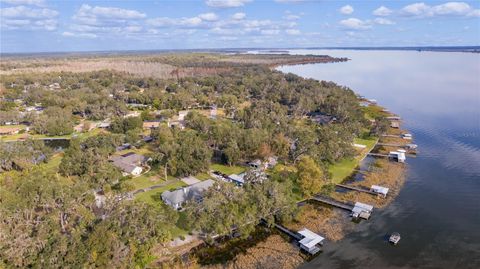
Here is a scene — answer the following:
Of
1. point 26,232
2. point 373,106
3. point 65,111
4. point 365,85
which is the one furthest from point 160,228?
point 365,85

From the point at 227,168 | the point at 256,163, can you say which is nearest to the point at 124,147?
the point at 227,168

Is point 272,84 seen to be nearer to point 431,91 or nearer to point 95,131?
point 431,91

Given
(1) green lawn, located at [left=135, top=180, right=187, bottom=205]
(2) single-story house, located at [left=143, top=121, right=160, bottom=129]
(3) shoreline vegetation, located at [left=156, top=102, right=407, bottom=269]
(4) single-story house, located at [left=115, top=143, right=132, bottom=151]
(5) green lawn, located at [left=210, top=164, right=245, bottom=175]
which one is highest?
(2) single-story house, located at [left=143, top=121, right=160, bottom=129]

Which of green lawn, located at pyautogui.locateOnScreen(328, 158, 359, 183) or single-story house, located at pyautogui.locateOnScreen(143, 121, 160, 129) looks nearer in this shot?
green lawn, located at pyautogui.locateOnScreen(328, 158, 359, 183)

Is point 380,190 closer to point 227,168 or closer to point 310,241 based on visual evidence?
point 310,241

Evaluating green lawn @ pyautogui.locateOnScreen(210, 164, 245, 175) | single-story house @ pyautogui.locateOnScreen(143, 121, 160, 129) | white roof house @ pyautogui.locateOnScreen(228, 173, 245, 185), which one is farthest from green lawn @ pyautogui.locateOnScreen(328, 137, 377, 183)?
single-story house @ pyautogui.locateOnScreen(143, 121, 160, 129)

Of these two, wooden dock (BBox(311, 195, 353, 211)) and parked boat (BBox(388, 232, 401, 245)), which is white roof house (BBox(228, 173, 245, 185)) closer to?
wooden dock (BBox(311, 195, 353, 211))

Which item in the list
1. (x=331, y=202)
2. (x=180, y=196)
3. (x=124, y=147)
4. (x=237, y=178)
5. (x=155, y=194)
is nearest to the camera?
(x=180, y=196)
